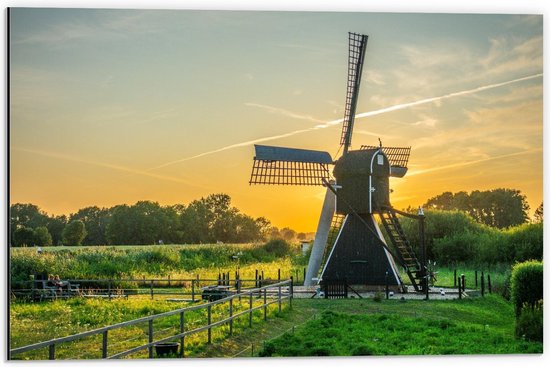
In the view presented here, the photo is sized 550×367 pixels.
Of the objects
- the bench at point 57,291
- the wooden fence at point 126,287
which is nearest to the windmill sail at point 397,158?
the wooden fence at point 126,287

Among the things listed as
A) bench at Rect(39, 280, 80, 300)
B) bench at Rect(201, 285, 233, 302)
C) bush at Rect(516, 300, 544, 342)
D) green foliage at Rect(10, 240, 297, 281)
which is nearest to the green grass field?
bush at Rect(516, 300, 544, 342)

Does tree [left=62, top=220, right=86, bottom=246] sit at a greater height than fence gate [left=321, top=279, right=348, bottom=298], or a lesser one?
greater

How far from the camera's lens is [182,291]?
21578 mm

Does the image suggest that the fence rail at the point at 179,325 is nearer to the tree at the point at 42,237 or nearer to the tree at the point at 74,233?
the tree at the point at 42,237

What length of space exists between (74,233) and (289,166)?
18.5 ft

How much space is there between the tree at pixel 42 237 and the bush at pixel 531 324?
28.7 ft

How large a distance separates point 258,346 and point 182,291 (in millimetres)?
8557

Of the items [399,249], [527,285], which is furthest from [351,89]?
[527,285]

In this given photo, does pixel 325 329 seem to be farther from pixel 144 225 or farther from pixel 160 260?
pixel 160 260

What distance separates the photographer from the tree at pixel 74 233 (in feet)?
52.4

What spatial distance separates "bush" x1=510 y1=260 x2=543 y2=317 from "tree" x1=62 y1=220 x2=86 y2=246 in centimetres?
844

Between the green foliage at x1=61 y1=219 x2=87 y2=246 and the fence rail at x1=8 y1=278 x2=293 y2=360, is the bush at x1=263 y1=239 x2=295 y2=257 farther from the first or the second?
the green foliage at x1=61 y1=219 x2=87 y2=246

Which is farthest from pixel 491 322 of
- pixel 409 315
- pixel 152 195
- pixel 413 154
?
pixel 152 195

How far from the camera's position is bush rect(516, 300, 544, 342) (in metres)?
13.8
